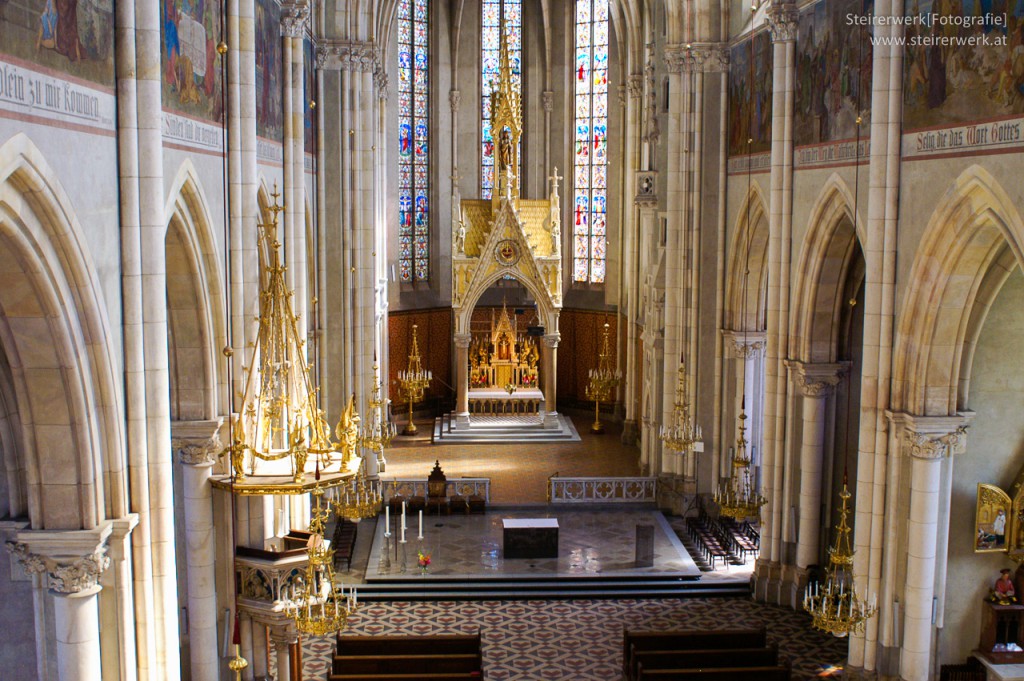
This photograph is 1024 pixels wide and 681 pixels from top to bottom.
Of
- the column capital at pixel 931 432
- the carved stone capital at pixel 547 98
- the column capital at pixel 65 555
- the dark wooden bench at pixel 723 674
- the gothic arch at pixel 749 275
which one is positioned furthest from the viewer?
the carved stone capital at pixel 547 98

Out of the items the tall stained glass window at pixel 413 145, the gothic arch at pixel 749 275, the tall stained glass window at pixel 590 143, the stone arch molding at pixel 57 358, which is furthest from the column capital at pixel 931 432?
the tall stained glass window at pixel 413 145

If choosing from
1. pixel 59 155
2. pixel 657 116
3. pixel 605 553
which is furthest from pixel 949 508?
pixel 657 116

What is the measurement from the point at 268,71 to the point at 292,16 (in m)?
1.63

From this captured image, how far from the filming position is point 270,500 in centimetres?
1916

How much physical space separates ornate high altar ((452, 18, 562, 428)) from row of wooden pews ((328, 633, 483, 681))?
19304mm

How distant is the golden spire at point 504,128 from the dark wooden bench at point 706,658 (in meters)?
22.1

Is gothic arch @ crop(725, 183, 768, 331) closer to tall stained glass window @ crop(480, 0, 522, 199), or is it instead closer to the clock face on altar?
the clock face on altar

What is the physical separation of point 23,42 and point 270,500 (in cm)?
1020

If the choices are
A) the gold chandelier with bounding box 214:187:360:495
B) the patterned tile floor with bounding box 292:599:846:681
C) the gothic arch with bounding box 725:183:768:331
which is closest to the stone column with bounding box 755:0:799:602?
the patterned tile floor with bounding box 292:599:846:681

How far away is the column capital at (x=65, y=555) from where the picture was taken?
12.0 meters

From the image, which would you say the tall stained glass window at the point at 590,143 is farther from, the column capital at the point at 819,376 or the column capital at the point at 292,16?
the column capital at the point at 292,16

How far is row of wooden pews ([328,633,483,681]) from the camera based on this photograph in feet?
60.1

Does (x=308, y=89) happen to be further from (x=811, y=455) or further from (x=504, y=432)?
(x=504, y=432)

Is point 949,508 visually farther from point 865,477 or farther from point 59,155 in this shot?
point 59,155
